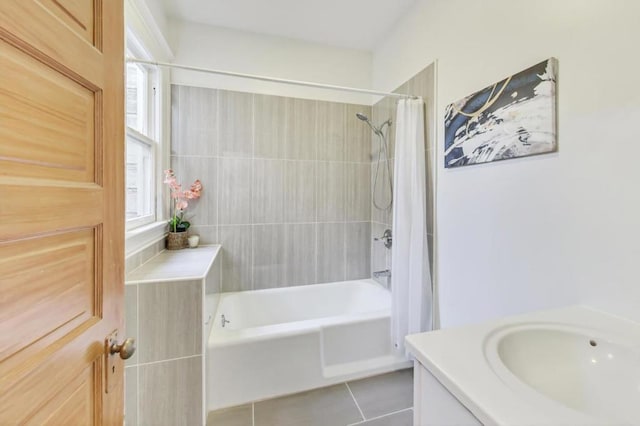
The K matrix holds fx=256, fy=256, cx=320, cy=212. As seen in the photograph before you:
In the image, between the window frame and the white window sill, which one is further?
the window frame

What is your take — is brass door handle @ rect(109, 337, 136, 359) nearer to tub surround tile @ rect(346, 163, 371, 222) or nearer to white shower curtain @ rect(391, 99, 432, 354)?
white shower curtain @ rect(391, 99, 432, 354)

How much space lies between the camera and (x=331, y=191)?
2572mm

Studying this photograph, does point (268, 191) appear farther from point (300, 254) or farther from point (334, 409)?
point (334, 409)

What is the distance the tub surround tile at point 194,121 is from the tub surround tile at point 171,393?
1.62m

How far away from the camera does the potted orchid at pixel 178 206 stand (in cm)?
203

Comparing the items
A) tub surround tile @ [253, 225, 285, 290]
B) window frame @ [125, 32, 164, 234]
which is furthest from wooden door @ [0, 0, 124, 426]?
tub surround tile @ [253, 225, 285, 290]

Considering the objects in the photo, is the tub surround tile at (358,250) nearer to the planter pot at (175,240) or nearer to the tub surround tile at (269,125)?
the tub surround tile at (269,125)

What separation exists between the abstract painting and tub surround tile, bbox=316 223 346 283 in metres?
1.31

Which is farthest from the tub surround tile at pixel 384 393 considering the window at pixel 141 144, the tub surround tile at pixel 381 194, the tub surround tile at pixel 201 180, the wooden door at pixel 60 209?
the window at pixel 141 144

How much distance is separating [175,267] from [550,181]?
1.99 m

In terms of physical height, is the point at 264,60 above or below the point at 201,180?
above

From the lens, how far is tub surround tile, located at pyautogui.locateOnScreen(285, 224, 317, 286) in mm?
2484

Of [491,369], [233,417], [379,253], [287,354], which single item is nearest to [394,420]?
[287,354]

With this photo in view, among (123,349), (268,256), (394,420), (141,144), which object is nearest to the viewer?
(123,349)
